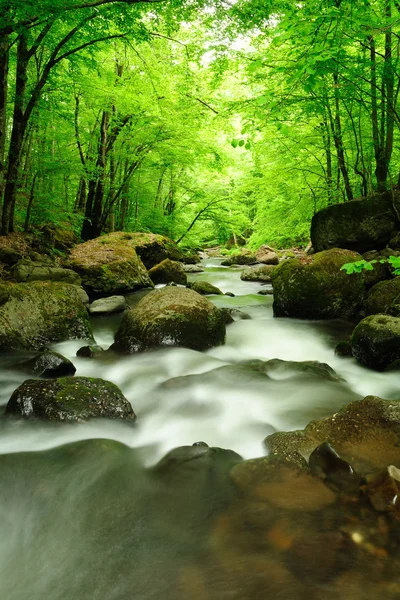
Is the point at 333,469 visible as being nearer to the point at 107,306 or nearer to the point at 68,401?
the point at 68,401

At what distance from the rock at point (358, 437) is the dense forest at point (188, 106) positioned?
2.74 meters

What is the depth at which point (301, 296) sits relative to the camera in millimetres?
7578

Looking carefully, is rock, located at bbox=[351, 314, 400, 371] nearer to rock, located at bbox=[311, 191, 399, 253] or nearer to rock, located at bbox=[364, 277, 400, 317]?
rock, located at bbox=[364, 277, 400, 317]

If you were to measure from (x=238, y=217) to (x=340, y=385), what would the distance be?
13163mm

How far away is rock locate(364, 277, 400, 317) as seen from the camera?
630 centimetres

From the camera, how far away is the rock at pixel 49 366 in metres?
4.35

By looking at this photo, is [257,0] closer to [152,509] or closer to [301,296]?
[301,296]

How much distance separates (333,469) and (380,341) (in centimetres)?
296

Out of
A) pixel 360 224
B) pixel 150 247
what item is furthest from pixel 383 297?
pixel 150 247

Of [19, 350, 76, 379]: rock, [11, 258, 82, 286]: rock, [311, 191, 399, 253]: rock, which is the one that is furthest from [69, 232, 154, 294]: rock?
[311, 191, 399, 253]: rock

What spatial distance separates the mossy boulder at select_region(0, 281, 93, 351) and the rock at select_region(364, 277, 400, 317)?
18.0ft

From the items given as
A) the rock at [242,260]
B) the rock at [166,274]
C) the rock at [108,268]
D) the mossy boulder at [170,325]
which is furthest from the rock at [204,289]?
the rock at [242,260]

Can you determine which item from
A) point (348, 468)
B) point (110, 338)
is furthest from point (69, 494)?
point (110, 338)

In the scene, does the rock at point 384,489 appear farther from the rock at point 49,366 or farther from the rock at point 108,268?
the rock at point 108,268
